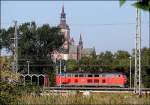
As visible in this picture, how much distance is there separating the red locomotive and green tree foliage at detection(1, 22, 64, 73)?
8233mm

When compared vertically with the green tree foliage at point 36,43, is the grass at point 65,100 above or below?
below

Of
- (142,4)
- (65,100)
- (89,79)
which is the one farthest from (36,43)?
(142,4)

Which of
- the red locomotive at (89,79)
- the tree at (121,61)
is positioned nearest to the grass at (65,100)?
the red locomotive at (89,79)

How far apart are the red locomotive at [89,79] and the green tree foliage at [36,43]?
823cm

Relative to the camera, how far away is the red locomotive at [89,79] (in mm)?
71375

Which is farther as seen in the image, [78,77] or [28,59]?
[28,59]

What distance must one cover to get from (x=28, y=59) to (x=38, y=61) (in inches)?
137

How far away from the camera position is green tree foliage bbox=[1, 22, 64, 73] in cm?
7844

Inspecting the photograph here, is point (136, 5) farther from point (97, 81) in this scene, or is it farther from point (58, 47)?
point (58, 47)

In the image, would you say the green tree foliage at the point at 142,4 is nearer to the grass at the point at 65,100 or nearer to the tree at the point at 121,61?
the grass at the point at 65,100

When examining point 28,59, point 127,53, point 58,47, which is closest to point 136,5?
point 28,59

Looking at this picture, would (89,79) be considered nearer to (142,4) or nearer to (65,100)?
(65,100)

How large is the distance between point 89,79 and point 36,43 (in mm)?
15645

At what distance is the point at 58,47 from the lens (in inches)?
3489
